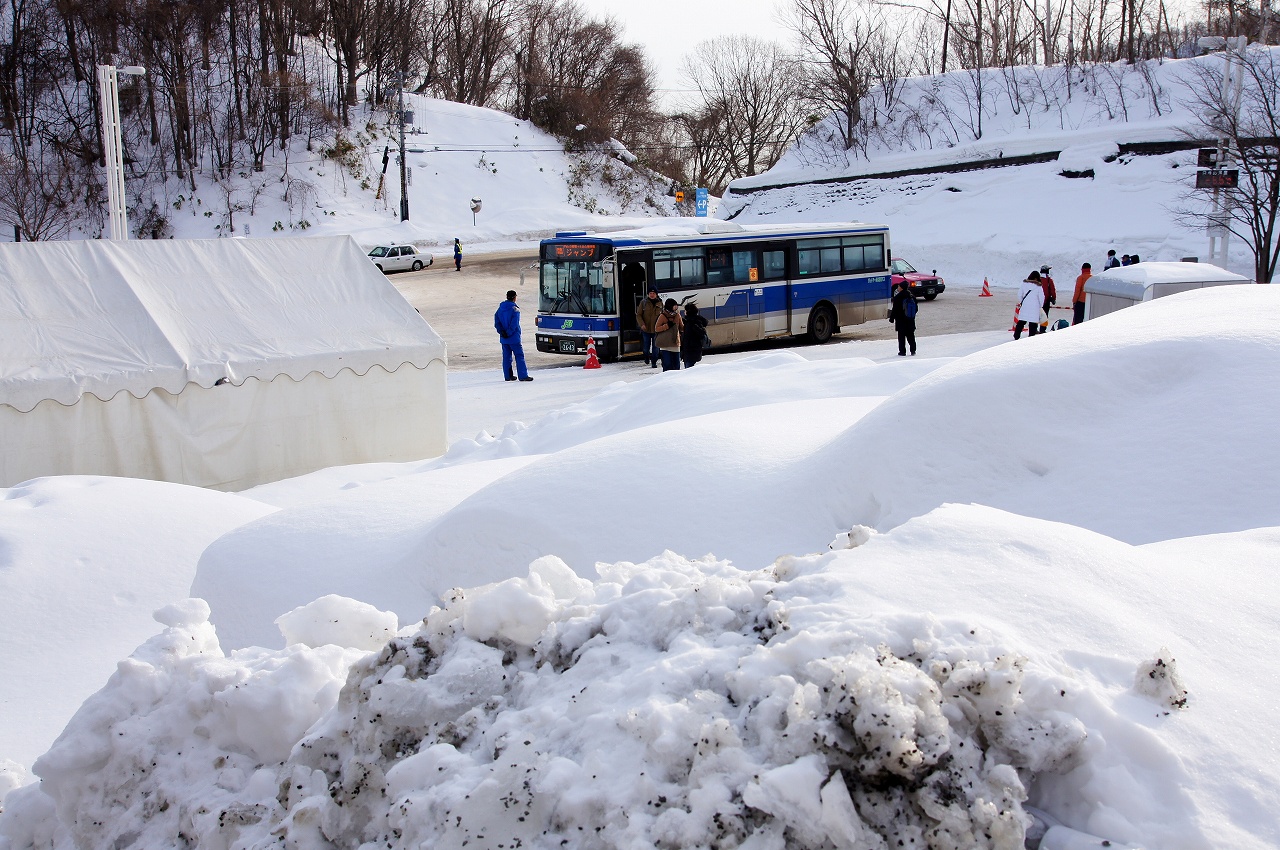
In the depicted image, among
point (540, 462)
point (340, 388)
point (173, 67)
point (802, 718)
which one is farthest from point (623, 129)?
point (802, 718)

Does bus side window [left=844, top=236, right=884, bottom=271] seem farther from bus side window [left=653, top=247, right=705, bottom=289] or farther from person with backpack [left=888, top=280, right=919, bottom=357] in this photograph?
person with backpack [left=888, top=280, right=919, bottom=357]

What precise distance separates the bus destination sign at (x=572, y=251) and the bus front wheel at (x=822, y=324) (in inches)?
211

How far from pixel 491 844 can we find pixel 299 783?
712 mm

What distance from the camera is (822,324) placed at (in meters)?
22.1

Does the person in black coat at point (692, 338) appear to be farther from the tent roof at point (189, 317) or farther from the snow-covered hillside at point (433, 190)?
the snow-covered hillside at point (433, 190)

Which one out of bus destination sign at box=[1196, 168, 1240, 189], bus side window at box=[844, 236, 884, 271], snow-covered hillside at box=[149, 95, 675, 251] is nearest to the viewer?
bus destination sign at box=[1196, 168, 1240, 189]

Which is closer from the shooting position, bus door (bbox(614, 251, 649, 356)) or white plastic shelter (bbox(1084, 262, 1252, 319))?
white plastic shelter (bbox(1084, 262, 1252, 319))

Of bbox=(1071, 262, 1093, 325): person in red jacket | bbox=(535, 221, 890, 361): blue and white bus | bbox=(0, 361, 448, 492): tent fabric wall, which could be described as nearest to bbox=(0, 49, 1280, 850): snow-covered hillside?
bbox=(0, 361, 448, 492): tent fabric wall

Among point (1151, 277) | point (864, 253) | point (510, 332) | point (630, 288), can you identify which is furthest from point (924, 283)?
point (510, 332)

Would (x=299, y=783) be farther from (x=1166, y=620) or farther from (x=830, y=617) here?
(x=1166, y=620)

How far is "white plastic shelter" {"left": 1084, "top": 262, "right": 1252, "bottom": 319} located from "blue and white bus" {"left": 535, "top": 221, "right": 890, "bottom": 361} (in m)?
6.56

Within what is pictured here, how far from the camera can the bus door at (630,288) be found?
19375 millimetres

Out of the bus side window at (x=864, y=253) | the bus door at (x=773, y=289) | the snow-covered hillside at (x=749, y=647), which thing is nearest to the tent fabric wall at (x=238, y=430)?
the snow-covered hillside at (x=749, y=647)

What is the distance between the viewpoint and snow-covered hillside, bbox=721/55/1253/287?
35.2 m
